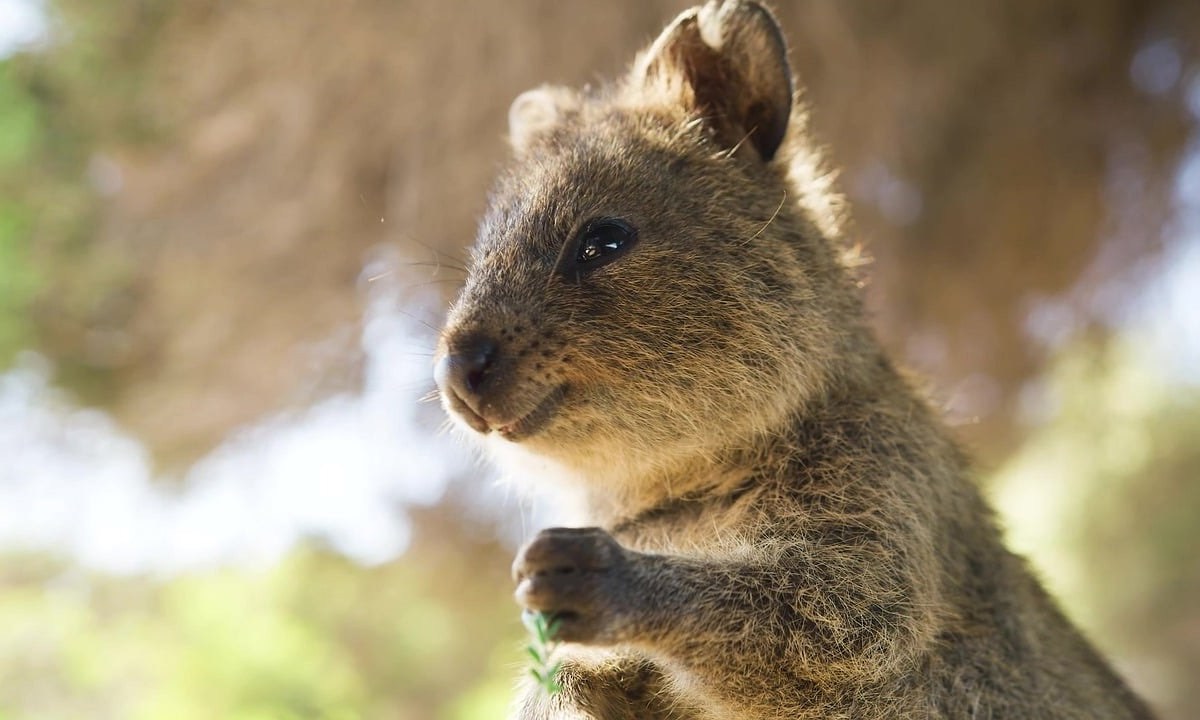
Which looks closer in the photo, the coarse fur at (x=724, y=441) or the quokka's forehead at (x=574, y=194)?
the coarse fur at (x=724, y=441)

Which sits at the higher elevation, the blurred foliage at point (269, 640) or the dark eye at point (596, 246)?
the blurred foliage at point (269, 640)

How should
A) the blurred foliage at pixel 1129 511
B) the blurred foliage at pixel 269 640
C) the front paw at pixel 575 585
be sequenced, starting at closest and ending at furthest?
1. the front paw at pixel 575 585
2. the blurred foliage at pixel 269 640
3. the blurred foliage at pixel 1129 511

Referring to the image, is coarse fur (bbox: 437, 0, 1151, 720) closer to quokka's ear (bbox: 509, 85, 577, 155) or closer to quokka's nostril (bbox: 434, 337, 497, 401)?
quokka's nostril (bbox: 434, 337, 497, 401)

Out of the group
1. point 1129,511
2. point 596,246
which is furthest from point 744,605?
point 1129,511

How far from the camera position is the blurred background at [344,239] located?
12.3 feet

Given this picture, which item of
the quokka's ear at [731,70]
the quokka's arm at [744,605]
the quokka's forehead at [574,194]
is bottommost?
the quokka's arm at [744,605]

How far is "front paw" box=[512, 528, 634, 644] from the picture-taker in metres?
1.61

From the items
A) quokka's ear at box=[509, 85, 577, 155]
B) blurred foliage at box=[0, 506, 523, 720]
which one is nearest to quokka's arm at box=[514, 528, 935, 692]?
blurred foliage at box=[0, 506, 523, 720]

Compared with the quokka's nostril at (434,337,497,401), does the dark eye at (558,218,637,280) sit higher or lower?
higher

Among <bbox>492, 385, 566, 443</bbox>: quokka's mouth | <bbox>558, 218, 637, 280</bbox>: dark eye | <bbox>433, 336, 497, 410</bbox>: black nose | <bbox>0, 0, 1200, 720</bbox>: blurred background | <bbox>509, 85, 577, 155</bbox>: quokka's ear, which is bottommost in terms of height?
<bbox>492, 385, 566, 443</bbox>: quokka's mouth

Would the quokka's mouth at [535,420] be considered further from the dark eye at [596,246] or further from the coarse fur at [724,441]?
the dark eye at [596,246]

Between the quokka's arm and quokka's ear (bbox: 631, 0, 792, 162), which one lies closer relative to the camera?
the quokka's arm

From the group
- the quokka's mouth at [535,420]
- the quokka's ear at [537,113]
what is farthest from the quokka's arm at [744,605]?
the quokka's ear at [537,113]

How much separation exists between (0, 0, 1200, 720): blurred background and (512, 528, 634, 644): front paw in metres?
0.76
